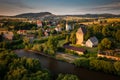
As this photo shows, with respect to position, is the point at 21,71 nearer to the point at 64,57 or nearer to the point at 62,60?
the point at 62,60

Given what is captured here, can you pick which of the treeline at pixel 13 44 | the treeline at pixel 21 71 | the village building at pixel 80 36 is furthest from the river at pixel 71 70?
the village building at pixel 80 36

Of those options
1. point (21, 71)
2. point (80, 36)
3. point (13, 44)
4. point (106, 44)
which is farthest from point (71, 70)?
point (13, 44)

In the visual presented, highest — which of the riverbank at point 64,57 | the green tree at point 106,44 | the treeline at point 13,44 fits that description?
the green tree at point 106,44

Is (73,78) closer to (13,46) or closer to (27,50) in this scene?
(27,50)

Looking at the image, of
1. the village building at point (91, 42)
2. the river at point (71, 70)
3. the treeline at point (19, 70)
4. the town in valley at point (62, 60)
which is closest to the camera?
the treeline at point (19, 70)

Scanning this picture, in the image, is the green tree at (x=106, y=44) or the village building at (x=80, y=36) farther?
the village building at (x=80, y=36)

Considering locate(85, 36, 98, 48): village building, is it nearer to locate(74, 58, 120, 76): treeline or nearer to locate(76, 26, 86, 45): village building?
locate(76, 26, 86, 45): village building

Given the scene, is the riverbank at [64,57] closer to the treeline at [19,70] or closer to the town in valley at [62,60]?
the town in valley at [62,60]

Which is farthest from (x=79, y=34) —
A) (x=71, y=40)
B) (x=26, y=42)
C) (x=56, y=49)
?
(x=26, y=42)
